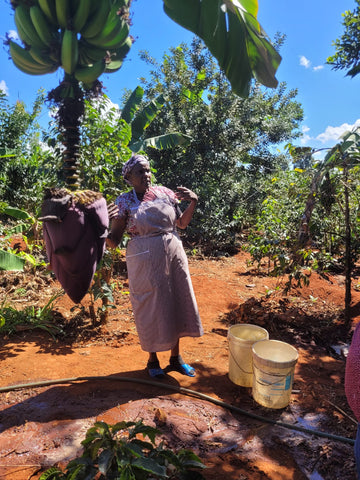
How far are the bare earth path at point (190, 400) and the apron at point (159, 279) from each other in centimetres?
48

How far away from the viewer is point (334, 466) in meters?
1.90

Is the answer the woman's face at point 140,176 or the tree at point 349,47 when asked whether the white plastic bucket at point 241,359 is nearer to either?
the woman's face at point 140,176

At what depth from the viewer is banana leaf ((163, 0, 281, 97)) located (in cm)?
168

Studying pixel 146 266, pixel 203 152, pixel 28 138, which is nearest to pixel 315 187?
pixel 146 266

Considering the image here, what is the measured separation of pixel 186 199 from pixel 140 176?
391 mm

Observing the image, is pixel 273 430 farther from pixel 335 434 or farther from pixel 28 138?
pixel 28 138

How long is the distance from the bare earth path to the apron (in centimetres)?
48

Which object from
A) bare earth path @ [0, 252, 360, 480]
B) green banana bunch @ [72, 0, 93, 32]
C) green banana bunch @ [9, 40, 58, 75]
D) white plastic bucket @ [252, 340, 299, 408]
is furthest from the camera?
green banana bunch @ [9, 40, 58, 75]

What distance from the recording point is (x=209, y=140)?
9.17 metres

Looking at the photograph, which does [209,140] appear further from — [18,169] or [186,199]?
[186,199]

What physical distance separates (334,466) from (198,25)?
272 cm

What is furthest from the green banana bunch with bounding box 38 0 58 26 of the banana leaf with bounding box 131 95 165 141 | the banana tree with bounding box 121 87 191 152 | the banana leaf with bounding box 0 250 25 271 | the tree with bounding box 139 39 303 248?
the tree with bounding box 139 39 303 248

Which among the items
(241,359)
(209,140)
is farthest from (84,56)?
(209,140)

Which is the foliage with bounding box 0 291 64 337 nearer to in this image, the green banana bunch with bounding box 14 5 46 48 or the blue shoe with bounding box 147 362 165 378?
the blue shoe with bounding box 147 362 165 378
